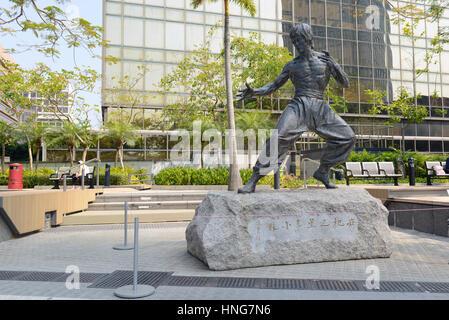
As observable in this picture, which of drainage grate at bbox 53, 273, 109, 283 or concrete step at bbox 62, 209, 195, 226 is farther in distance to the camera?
concrete step at bbox 62, 209, 195, 226

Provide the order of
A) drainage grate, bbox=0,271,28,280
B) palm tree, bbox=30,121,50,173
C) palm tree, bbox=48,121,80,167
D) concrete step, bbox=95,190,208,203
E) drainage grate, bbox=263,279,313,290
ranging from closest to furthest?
drainage grate, bbox=263,279,313,290
drainage grate, bbox=0,271,28,280
concrete step, bbox=95,190,208,203
palm tree, bbox=48,121,80,167
palm tree, bbox=30,121,50,173

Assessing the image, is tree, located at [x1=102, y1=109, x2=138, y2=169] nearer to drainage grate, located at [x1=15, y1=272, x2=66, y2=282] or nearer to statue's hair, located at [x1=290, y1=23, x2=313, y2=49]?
statue's hair, located at [x1=290, y1=23, x2=313, y2=49]

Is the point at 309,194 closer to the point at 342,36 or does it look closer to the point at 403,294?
the point at 403,294

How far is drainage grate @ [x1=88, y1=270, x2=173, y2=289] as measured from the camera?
12.9 ft

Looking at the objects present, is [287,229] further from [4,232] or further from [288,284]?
[4,232]

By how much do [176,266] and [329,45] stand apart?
32.3 m

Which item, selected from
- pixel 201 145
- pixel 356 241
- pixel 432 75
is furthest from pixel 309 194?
pixel 432 75

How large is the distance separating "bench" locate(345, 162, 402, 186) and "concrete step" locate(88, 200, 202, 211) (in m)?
6.07

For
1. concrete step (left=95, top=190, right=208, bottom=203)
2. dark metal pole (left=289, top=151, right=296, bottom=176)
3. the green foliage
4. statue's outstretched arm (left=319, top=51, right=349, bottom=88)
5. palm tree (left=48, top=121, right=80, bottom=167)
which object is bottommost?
concrete step (left=95, top=190, right=208, bottom=203)

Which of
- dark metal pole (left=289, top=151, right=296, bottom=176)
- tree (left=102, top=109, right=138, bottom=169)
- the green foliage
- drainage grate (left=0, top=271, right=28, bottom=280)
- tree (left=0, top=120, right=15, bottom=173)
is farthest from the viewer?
dark metal pole (left=289, top=151, right=296, bottom=176)

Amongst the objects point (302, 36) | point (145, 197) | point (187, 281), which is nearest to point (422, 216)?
point (302, 36)

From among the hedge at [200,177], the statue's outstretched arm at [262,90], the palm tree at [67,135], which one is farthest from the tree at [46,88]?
the statue's outstretched arm at [262,90]

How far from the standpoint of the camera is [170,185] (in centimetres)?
1647
